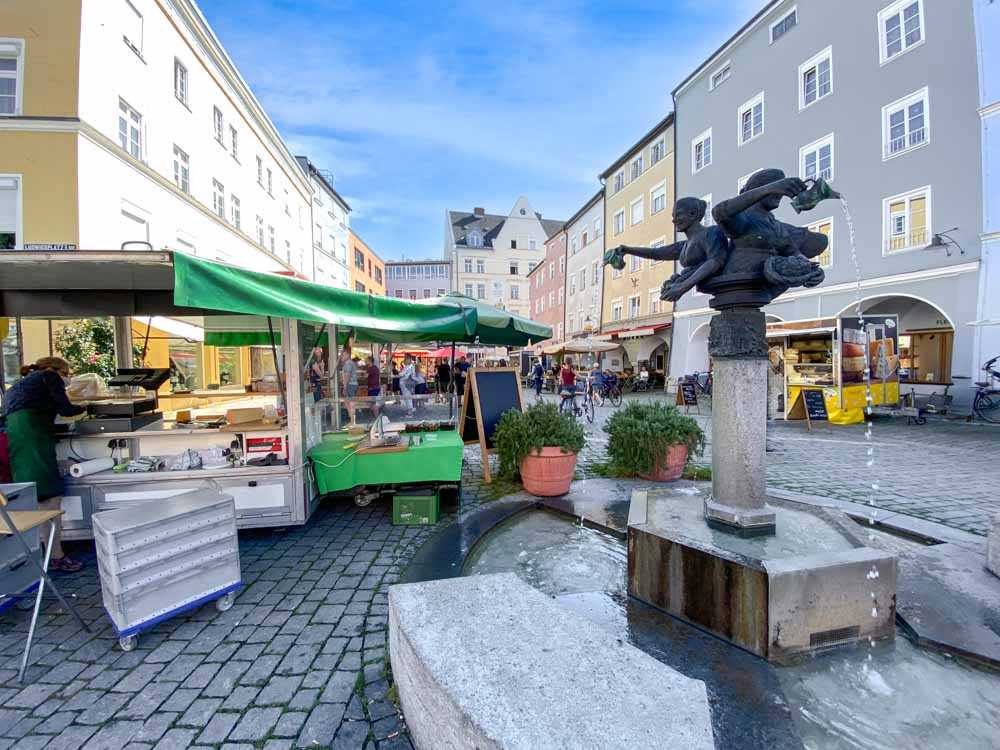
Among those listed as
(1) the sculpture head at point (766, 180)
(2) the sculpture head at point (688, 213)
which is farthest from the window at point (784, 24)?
(2) the sculpture head at point (688, 213)

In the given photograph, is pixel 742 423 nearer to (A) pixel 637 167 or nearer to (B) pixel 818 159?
(B) pixel 818 159

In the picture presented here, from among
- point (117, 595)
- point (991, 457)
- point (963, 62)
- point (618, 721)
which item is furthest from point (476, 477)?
point (963, 62)

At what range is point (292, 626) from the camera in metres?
3.05

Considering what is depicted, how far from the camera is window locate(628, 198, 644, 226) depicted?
27297mm

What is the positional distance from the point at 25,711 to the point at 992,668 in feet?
16.6

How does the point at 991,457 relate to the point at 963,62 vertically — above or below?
below

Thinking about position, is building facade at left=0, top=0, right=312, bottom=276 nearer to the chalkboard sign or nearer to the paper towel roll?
the paper towel roll

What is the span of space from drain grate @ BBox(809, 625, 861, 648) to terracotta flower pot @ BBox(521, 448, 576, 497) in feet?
10.2

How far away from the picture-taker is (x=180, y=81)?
16.2 m

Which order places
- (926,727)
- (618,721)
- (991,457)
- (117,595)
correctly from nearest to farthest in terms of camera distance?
(618,721) < (926,727) < (117,595) < (991,457)

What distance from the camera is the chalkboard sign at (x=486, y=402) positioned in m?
6.62

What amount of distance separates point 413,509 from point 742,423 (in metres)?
3.37

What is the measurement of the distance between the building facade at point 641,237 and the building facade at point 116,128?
69.4 ft

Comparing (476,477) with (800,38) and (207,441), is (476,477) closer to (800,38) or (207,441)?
(207,441)
